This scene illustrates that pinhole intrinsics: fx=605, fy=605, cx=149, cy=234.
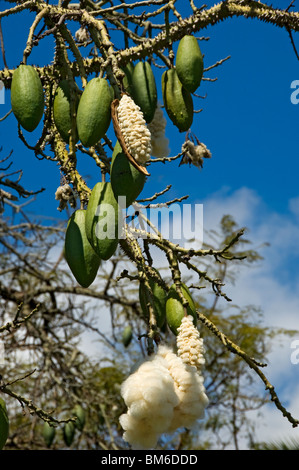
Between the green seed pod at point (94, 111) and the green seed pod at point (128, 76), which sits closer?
the green seed pod at point (94, 111)

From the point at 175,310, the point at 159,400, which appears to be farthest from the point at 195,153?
the point at 159,400

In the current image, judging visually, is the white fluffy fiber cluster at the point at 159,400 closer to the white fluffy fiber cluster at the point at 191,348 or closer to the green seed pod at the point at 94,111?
the white fluffy fiber cluster at the point at 191,348

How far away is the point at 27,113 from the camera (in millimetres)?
1262

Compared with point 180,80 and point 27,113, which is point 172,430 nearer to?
point 27,113

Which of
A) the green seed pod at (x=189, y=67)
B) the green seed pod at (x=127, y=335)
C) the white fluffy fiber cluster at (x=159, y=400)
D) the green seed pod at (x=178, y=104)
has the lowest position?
Result: the white fluffy fiber cluster at (x=159, y=400)

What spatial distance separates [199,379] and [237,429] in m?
5.93

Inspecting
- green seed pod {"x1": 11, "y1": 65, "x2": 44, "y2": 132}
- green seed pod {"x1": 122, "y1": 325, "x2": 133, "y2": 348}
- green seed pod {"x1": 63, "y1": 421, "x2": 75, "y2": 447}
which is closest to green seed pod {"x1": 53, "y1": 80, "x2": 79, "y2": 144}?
green seed pod {"x1": 11, "y1": 65, "x2": 44, "y2": 132}

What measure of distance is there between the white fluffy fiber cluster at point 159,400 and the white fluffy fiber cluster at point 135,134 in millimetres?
357

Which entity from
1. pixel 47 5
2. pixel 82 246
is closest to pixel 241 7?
pixel 47 5

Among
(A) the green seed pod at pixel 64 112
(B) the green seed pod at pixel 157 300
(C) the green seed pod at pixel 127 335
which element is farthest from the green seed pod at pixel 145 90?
(C) the green seed pod at pixel 127 335

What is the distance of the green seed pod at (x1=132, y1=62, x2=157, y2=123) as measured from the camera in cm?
142

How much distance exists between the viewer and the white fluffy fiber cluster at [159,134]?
163 centimetres

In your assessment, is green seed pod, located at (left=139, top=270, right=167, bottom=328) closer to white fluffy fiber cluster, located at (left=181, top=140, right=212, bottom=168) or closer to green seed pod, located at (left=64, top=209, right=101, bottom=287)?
green seed pod, located at (left=64, top=209, right=101, bottom=287)

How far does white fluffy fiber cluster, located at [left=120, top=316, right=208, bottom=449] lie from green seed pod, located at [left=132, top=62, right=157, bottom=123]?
2.06 feet
